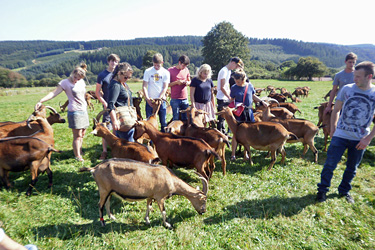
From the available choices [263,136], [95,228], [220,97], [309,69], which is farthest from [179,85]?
[309,69]

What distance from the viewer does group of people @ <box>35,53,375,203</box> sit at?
4.23 meters

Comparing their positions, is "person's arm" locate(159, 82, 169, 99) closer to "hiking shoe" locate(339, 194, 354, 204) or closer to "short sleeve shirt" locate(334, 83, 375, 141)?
"short sleeve shirt" locate(334, 83, 375, 141)

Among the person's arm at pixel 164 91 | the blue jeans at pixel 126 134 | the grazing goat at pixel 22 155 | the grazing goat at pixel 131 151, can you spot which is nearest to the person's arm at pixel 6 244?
the grazing goat at pixel 131 151

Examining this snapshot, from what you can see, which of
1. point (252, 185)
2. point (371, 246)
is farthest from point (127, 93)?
point (371, 246)

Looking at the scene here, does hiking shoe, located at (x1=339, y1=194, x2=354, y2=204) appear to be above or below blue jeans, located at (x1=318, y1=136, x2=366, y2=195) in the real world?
below

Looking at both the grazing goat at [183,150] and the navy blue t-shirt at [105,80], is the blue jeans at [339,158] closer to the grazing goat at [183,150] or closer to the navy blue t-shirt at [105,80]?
the grazing goat at [183,150]

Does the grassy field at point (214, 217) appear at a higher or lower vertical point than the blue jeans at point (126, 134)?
lower

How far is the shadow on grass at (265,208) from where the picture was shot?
168 inches

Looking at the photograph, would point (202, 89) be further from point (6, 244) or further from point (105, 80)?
point (6, 244)

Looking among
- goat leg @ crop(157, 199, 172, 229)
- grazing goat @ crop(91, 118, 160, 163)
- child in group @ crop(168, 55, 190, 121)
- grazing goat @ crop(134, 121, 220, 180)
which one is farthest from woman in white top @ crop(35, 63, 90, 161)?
goat leg @ crop(157, 199, 172, 229)

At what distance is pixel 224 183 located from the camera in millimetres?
5480

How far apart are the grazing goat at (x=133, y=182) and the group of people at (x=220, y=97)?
52.4 inches

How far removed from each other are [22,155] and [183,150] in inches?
146

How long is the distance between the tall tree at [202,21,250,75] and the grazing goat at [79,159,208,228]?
55.4 meters
